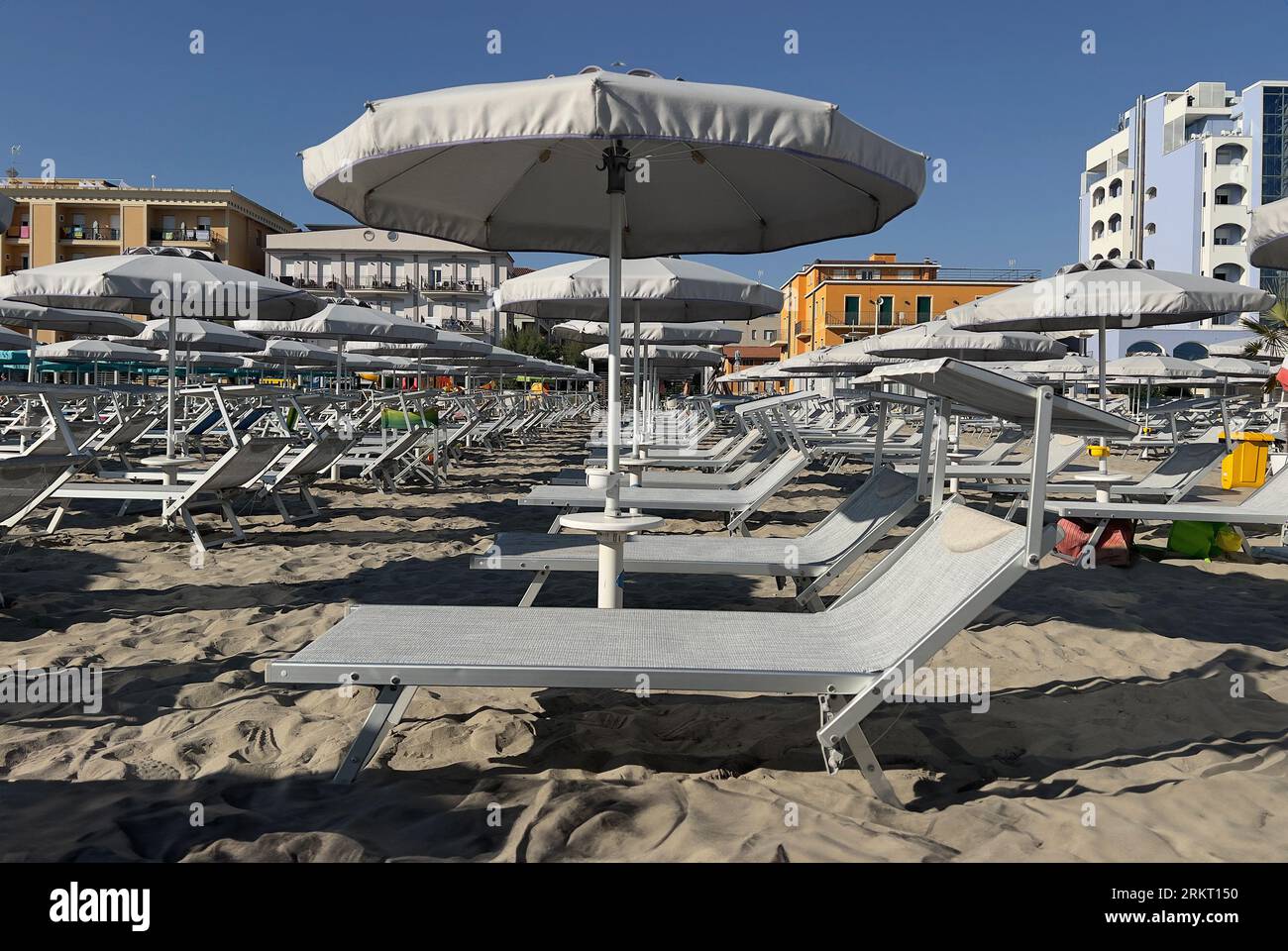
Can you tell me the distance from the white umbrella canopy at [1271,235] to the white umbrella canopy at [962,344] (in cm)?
530

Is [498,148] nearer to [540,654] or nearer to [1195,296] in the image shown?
[540,654]

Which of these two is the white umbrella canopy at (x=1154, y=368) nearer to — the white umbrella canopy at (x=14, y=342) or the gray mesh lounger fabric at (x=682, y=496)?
the gray mesh lounger fabric at (x=682, y=496)

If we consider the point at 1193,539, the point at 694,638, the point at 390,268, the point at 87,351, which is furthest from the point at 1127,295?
the point at 390,268

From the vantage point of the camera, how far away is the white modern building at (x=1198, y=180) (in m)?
47.5

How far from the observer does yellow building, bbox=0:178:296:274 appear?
48.7 meters

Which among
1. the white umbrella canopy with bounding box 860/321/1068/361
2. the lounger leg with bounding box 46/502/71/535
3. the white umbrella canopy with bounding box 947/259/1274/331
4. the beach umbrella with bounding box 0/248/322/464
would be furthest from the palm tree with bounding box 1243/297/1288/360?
the lounger leg with bounding box 46/502/71/535

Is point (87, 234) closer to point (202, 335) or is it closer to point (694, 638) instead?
point (202, 335)

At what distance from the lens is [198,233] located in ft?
170

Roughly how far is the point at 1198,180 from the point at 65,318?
171 ft

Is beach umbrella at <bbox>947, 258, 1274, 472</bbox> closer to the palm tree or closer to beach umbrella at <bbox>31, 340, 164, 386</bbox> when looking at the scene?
beach umbrella at <bbox>31, 340, 164, 386</bbox>

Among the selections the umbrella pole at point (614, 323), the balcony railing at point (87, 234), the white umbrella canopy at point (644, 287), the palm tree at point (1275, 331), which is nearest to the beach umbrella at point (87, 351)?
the white umbrella canopy at point (644, 287)

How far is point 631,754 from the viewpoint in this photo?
2.72 meters

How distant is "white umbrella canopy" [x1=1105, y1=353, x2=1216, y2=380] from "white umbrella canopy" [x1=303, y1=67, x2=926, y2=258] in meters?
13.6
